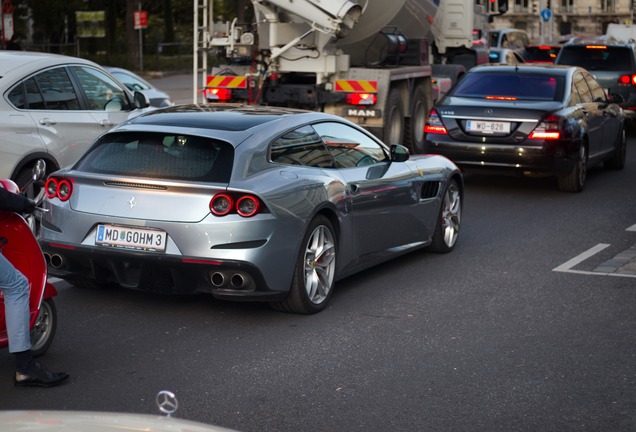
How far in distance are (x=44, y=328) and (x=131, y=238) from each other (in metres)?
0.93

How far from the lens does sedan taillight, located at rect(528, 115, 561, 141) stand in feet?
46.7

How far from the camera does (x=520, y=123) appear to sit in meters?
14.3

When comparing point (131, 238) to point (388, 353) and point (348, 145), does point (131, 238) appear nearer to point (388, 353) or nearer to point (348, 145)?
point (388, 353)

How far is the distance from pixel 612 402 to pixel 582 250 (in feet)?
16.1

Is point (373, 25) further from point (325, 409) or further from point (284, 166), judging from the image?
point (325, 409)

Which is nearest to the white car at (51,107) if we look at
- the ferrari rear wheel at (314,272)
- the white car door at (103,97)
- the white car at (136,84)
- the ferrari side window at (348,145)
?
the white car door at (103,97)

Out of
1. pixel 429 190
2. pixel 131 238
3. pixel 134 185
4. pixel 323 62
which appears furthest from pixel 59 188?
pixel 323 62

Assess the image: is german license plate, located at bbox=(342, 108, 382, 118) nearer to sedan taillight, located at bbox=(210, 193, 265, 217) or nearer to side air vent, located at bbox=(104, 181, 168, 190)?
side air vent, located at bbox=(104, 181, 168, 190)

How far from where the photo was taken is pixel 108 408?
580 centimetres

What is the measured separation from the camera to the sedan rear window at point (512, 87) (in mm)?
14875

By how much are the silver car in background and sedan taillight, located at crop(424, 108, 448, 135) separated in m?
6.29

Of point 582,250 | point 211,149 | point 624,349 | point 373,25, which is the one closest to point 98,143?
point 211,149

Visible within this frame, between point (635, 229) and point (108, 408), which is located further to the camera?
point (635, 229)

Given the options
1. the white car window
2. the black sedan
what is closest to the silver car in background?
the white car window
